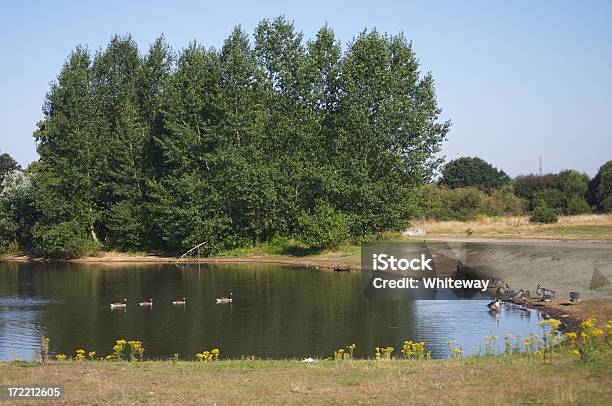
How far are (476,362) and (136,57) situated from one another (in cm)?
6078

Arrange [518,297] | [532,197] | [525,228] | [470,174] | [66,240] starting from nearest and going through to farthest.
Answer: [518,297] < [66,240] < [525,228] < [532,197] < [470,174]

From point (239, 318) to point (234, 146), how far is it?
103ft

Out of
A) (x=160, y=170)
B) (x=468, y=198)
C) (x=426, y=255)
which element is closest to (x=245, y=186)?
(x=160, y=170)

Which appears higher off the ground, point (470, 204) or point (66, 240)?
point (470, 204)

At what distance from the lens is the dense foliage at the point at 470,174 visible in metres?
143

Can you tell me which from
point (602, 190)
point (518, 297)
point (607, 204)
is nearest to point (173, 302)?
point (518, 297)

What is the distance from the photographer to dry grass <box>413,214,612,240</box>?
65875 millimetres

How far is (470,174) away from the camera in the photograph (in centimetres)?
14375

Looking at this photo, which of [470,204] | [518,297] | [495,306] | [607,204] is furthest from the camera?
[470,204]

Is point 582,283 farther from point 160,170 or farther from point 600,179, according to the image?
point 600,179

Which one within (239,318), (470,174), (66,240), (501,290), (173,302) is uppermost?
(470,174)

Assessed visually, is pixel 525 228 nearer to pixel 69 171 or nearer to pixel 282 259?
pixel 282 259

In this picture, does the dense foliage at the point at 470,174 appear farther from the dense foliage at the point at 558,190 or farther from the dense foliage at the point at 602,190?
the dense foliage at the point at 602,190

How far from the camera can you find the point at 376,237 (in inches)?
2475
